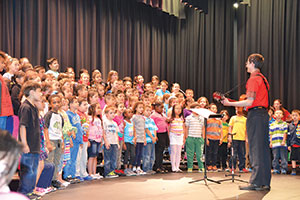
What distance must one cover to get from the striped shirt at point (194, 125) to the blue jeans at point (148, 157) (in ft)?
3.10

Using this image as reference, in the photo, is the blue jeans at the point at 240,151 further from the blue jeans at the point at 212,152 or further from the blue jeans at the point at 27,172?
the blue jeans at the point at 27,172

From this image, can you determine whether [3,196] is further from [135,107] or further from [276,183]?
[135,107]

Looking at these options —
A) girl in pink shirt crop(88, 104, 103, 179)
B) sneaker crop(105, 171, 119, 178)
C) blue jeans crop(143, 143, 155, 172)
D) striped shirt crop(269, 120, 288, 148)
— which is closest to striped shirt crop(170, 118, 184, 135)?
blue jeans crop(143, 143, 155, 172)

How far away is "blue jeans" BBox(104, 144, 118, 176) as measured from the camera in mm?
6148

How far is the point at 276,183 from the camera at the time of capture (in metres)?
5.65

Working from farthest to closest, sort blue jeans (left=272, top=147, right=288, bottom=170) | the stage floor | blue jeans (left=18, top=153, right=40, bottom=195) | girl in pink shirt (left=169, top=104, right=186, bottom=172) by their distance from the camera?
blue jeans (left=272, top=147, right=288, bottom=170)
girl in pink shirt (left=169, top=104, right=186, bottom=172)
the stage floor
blue jeans (left=18, top=153, right=40, bottom=195)

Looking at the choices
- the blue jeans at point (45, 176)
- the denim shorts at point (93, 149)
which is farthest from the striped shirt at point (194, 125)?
the blue jeans at point (45, 176)

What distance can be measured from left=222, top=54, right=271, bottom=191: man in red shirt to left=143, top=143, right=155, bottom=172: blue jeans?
8.22ft

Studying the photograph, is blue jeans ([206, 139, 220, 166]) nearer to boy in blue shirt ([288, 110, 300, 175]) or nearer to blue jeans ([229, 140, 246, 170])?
blue jeans ([229, 140, 246, 170])

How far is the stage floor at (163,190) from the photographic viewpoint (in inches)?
171

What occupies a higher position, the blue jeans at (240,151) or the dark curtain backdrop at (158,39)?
the dark curtain backdrop at (158,39)

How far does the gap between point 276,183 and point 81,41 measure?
5897mm

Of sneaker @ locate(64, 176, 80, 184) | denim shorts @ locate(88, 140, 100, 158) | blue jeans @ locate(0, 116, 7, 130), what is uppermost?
blue jeans @ locate(0, 116, 7, 130)

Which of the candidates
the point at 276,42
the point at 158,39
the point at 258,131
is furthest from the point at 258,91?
the point at 158,39
